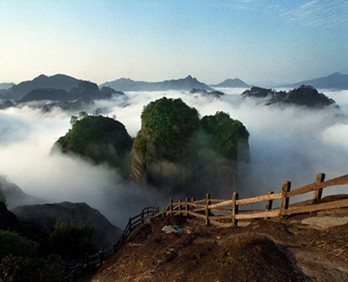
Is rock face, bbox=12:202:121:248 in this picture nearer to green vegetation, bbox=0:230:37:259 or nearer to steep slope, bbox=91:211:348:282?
green vegetation, bbox=0:230:37:259

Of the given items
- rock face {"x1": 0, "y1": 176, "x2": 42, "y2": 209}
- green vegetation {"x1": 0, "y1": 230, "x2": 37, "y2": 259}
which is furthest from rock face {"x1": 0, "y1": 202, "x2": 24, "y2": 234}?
rock face {"x1": 0, "y1": 176, "x2": 42, "y2": 209}

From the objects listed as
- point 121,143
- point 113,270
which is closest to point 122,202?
point 121,143

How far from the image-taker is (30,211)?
35.5 meters

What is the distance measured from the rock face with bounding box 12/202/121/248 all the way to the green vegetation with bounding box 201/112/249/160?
35526 millimetres

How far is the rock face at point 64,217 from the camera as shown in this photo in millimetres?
33453

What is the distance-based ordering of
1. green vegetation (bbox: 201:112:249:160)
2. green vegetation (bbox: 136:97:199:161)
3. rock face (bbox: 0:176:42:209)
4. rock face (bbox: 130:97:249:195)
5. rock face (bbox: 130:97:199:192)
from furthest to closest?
green vegetation (bbox: 201:112:249:160) < rock face (bbox: 130:97:249:195) < rock face (bbox: 130:97:199:192) < green vegetation (bbox: 136:97:199:161) < rock face (bbox: 0:176:42:209)

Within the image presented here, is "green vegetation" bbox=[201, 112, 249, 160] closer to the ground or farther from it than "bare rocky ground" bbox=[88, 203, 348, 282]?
closer to the ground

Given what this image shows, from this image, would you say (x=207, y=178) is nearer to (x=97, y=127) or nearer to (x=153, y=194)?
(x=153, y=194)

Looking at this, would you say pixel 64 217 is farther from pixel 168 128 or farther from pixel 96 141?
pixel 96 141

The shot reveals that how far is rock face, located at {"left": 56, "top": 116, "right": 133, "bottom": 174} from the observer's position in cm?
7481

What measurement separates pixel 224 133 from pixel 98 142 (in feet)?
98.7

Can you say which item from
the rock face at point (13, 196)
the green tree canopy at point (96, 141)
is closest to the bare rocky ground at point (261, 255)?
the rock face at point (13, 196)

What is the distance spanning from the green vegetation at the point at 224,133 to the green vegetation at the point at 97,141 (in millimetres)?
22024

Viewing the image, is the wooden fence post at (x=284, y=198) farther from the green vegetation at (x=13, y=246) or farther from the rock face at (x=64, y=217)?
the rock face at (x=64, y=217)
